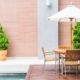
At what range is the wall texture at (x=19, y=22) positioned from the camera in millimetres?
14109

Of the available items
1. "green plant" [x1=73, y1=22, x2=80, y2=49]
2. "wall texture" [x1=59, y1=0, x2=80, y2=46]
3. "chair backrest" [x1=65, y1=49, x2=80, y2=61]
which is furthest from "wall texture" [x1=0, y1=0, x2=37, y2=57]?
"chair backrest" [x1=65, y1=49, x2=80, y2=61]

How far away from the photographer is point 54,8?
1363 centimetres

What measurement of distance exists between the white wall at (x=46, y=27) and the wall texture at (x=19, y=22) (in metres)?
0.60

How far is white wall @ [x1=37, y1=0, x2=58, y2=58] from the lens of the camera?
1358 cm

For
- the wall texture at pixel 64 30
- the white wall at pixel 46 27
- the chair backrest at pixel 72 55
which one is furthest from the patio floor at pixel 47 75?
the wall texture at pixel 64 30

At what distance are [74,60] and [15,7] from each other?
5.66 m

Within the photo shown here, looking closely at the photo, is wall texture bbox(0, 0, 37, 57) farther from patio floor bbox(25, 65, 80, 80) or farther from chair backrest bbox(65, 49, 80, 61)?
chair backrest bbox(65, 49, 80, 61)

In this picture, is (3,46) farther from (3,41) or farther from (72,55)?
(72,55)

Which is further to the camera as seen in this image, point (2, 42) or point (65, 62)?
point (2, 42)

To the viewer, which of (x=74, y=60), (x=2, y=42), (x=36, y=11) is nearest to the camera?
(x=74, y=60)

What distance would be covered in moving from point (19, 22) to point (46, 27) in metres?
1.34

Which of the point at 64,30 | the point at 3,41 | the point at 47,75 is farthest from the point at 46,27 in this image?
the point at 47,75

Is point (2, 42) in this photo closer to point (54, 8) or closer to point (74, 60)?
point (54, 8)

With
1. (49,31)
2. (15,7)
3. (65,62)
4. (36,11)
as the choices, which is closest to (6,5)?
(15,7)
